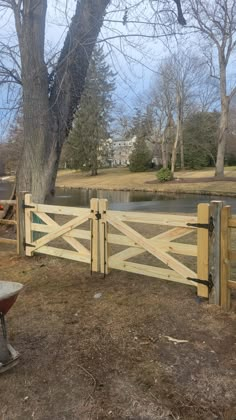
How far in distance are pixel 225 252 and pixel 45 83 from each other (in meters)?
5.10

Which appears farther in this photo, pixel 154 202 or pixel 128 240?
pixel 154 202

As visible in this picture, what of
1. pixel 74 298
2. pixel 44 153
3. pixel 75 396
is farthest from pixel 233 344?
pixel 44 153

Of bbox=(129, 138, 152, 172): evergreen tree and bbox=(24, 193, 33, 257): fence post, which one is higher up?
bbox=(129, 138, 152, 172): evergreen tree

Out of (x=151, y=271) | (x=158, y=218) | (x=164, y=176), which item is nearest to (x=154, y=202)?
(x=164, y=176)

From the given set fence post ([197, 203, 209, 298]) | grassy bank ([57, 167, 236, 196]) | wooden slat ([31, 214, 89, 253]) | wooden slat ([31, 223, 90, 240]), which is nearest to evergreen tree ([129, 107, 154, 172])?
grassy bank ([57, 167, 236, 196])

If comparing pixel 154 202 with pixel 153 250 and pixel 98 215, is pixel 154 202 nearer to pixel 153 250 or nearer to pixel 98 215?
pixel 98 215

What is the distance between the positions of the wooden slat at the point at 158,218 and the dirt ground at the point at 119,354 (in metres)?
0.91

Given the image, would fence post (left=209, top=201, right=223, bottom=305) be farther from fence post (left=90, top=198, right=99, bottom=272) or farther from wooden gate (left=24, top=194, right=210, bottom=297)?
fence post (left=90, top=198, right=99, bottom=272)

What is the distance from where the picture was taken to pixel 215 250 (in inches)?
154

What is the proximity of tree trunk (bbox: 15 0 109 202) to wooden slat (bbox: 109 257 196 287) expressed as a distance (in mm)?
3158

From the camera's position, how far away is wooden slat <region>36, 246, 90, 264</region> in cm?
530

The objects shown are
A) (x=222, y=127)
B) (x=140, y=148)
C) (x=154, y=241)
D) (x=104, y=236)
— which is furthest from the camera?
(x=140, y=148)

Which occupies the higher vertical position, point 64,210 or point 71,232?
point 64,210

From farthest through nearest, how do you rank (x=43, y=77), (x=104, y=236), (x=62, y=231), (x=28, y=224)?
(x=43, y=77)
(x=28, y=224)
(x=62, y=231)
(x=104, y=236)
